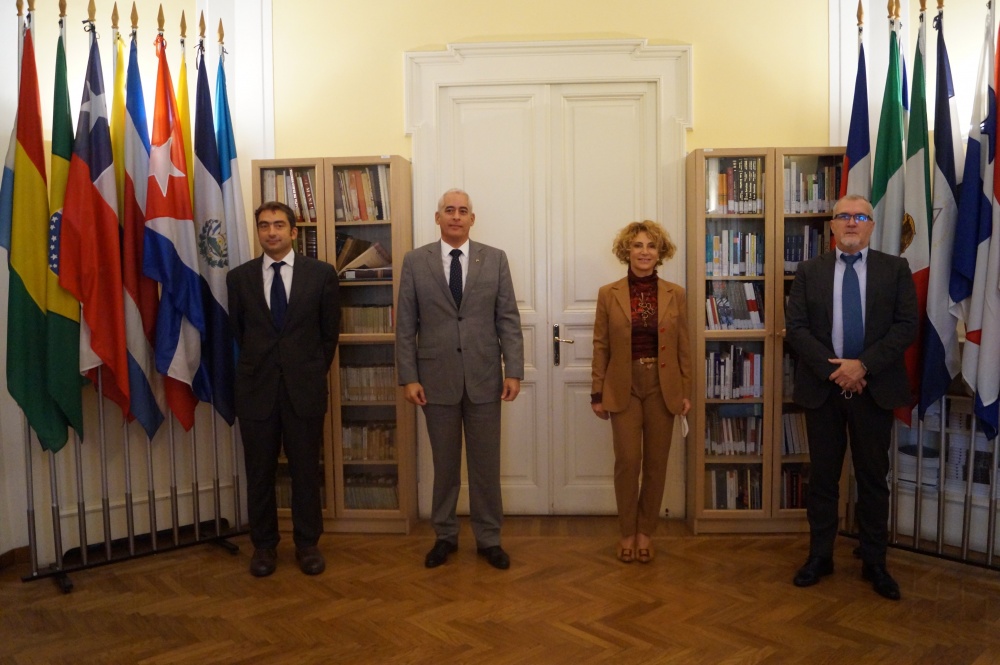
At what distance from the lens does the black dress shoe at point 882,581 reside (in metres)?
3.04

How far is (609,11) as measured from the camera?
4.13 meters

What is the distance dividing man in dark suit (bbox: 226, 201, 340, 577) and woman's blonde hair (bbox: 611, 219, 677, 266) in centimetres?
134

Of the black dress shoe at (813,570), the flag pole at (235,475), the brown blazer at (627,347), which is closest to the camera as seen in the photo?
the black dress shoe at (813,570)

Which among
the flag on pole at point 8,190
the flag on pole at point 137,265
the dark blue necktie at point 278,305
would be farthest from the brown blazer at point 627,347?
the flag on pole at point 8,190

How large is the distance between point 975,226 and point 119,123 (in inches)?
154

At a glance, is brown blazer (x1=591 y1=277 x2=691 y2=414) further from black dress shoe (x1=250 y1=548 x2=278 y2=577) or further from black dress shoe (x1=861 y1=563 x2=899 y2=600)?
black dress shoe (x1=250 y1=548 x2=278 y2=577)

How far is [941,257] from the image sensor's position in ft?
11.1

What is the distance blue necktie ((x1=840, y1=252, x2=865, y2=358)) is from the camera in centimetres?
309

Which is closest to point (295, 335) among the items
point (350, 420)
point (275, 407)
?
point (275, 407)

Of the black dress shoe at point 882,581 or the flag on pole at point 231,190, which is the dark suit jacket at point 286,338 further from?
the black dress shoe at point 882,581

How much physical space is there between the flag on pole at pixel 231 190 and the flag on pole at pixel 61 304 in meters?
0.67

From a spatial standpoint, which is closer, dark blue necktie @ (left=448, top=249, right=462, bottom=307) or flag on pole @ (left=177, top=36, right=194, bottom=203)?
dark blue necktie @ (left=448, top=249, right=462, bottom=307)

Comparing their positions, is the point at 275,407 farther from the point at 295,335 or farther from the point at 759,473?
the point at 759,473

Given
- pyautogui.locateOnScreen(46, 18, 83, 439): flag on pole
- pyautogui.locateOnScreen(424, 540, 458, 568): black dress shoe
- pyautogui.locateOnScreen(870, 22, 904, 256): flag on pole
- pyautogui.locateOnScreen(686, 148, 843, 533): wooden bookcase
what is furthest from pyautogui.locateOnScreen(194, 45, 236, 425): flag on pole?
pyautogui.locateOnScreen(870, 22, 904, 256): flag on pole
